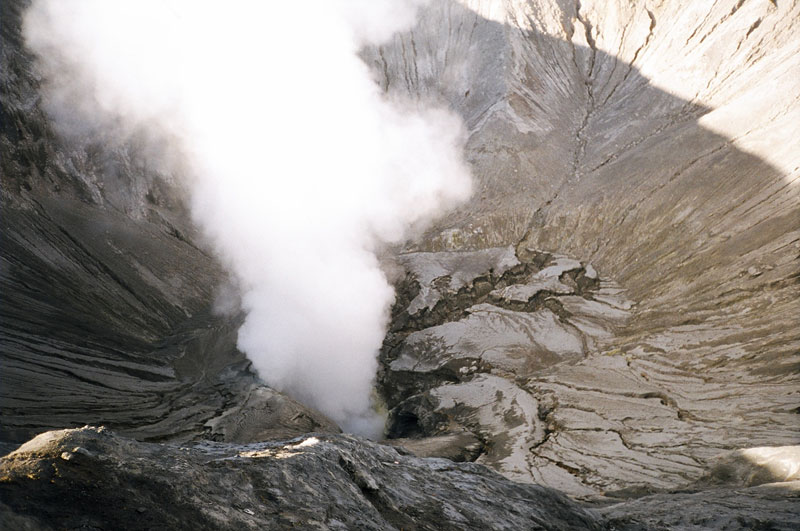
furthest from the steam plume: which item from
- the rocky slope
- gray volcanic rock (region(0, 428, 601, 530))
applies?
gray volcanic rock (region(0, 428, 601, 530))

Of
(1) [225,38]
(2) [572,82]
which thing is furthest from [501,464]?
(2) [572,82]

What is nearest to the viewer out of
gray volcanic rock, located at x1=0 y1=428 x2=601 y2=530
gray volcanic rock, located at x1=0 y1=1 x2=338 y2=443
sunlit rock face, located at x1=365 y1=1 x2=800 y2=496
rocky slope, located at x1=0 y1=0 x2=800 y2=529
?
gray volcanic rock, located at x1=0 y1=428 x2=601 y2=530

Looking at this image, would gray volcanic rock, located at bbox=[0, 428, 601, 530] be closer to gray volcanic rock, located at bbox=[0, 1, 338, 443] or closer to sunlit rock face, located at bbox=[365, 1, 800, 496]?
sunlit rock face, located at bbox=[365, 1, 800, 496]

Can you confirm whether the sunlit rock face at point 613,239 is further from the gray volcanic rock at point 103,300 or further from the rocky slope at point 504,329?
the gray volcanic rock at point 103,300

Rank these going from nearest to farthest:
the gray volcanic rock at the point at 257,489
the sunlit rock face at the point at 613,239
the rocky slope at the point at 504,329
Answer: the gray volcanic rock at the point at 257,489 → the rocky slope at the point at 504,329 → the sunlit rock face at the point at 613,239

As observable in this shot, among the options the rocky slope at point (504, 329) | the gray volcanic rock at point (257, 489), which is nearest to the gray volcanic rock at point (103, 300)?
the rocky slope at point (504, 329)

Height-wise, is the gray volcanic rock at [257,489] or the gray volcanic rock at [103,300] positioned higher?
the gray volcanic rock at [103,300]
